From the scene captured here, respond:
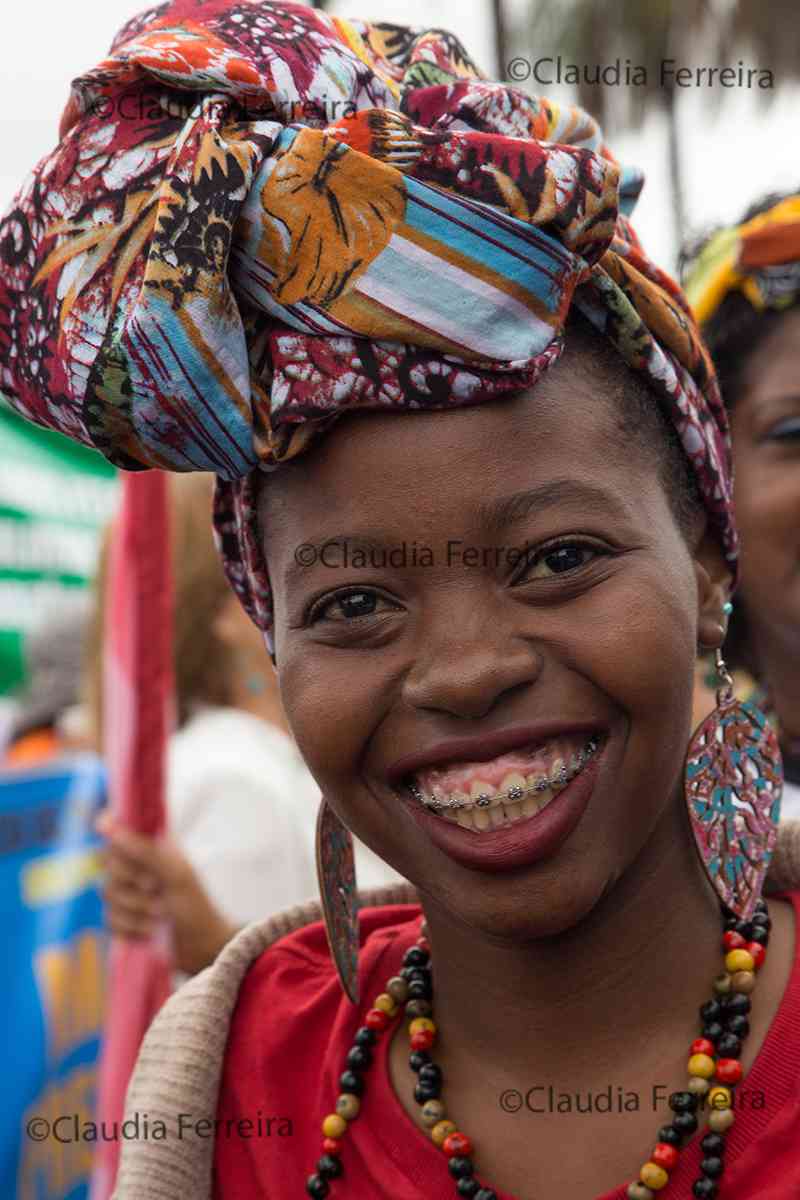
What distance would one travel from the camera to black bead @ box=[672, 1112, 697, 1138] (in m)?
1.82

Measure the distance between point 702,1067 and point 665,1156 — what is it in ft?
0.38

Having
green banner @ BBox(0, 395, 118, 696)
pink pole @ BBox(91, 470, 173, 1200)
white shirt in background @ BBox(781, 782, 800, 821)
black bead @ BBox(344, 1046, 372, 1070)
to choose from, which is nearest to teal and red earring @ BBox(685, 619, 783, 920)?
black bead @ BBox(344, 1046, 372, 1070)

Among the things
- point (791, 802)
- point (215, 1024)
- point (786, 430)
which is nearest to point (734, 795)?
point (215, 1024)

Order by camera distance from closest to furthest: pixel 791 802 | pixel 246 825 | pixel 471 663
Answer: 1. pixel 471 663
2. pixel 791 802
3. pixel 246 825

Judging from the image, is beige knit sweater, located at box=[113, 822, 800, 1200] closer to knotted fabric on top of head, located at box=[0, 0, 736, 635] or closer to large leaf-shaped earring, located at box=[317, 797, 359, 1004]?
large leaf-shaped earring, located at box=[317, 797, 359, 1004]

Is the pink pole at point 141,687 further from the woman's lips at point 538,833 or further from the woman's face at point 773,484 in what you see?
the woman's lips at point 538,833

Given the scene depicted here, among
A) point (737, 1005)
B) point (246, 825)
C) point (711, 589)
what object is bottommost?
point (246, 825)

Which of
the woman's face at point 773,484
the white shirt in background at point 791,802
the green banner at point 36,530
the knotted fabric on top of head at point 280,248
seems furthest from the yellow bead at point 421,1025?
the green banner at point 36,530

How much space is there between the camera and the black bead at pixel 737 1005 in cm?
190

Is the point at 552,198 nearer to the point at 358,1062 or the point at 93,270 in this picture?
the point at 93,270

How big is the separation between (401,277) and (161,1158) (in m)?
1.25

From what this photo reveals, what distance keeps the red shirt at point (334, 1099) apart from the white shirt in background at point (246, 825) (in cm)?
137

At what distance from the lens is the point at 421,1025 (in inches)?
83.1

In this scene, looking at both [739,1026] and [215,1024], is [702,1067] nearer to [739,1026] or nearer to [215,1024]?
[739,1026]
